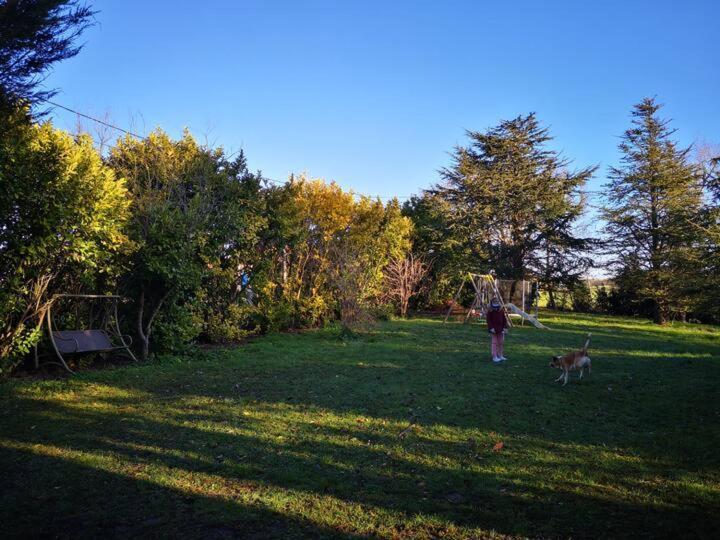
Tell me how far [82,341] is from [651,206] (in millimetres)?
23820

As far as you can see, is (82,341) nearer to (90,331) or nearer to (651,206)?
(90,331)

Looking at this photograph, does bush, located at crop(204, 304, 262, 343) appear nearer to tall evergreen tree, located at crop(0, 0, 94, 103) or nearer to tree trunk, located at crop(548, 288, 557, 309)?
tall evergreen tree, located at crop(0, 0, 94, 103)

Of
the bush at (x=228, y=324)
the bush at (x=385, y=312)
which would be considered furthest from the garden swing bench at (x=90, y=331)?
the bush at (x=385, y=312)

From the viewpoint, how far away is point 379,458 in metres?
4.32

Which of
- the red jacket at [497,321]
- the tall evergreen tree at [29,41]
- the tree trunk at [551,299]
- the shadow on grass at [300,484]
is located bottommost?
the shadow on grass at [300,484]

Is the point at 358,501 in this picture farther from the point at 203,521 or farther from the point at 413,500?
the point at 203,521

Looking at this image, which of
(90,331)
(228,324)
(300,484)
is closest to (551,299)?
(228,324)

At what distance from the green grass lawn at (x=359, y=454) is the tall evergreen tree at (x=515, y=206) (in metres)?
17.7

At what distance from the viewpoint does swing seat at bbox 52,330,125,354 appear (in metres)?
8.07

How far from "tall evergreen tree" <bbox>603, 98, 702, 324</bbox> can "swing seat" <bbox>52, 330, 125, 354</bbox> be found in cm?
2163

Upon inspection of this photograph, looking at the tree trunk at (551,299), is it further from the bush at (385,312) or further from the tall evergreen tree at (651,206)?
the bush at (385,312)

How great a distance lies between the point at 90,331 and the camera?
340 inches

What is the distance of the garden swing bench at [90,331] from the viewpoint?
8.03m

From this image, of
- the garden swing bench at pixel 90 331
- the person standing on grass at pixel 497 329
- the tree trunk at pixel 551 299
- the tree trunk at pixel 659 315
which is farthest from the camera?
the tree trunk at pixel 551 299
